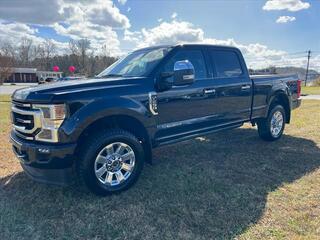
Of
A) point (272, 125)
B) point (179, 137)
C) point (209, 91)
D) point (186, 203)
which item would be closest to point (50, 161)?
point (186, 203)

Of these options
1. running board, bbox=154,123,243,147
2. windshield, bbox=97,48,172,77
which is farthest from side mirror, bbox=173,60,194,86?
running board, bbox=154,123,243,147

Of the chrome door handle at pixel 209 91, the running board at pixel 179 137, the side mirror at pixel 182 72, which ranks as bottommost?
the running board at pixel 179 137

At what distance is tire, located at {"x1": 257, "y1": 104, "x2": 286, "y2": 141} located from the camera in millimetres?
6195

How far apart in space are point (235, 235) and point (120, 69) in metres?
3.06

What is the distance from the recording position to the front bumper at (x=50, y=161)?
3.28 m

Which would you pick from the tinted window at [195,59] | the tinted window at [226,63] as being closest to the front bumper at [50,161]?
the tinted window at [195,59]

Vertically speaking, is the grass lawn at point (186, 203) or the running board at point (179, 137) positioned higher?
the running board at point (179, 137)

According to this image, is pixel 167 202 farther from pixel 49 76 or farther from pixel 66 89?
pixel 49 76

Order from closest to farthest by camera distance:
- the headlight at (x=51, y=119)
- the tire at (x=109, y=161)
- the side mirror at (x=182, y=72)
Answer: the headlight at (x=51, y=119), the tire at (x=109, y=161), the side mirror at (x=182, y=72)

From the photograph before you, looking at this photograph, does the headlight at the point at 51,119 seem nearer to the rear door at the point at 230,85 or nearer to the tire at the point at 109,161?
the tire at the point at 109,161

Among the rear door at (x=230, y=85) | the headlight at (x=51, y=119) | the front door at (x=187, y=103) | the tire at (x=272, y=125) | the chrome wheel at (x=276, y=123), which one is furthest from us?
the chrome wheel at (x=276, y=123)

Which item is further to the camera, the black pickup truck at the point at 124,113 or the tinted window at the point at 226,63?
→ the tinted window at the point at 226,63

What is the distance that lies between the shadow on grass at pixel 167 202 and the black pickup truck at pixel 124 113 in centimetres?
34

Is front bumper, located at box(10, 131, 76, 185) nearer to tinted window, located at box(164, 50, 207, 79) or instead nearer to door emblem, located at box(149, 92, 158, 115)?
door emblem, located at box(149, 92, 158, 115)
